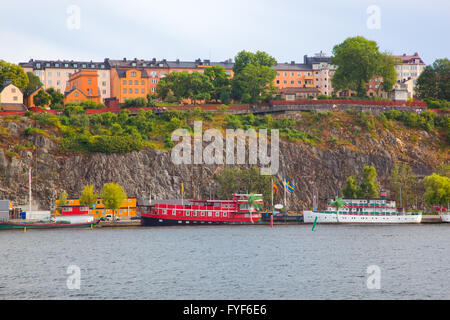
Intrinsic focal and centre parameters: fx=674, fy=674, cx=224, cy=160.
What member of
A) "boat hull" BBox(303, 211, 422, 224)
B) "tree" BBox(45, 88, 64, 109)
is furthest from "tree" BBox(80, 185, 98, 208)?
"tree" BBox(45, 88, 64, 109)

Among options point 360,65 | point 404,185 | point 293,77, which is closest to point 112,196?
point 404,185

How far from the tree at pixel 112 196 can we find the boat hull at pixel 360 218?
32.3 m

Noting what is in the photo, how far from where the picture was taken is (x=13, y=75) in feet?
495

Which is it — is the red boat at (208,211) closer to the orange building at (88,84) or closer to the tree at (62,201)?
the tree at (62,201)

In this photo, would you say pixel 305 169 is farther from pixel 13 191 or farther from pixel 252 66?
pixel 13 191

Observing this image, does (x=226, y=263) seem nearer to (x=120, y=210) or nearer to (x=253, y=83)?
(x=120, y=210)

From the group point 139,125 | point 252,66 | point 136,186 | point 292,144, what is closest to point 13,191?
point 136,186

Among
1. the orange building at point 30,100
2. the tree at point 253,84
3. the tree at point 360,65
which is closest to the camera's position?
the orange building at point 30,100

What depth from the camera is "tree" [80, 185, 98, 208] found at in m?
117

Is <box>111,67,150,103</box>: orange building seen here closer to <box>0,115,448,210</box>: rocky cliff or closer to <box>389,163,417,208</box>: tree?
<box>0,115,448,210</box>: rocky cliff

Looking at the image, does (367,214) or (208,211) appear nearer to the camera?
(208,211)

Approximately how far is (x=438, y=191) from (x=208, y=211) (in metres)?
41.0

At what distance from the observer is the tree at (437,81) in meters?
171

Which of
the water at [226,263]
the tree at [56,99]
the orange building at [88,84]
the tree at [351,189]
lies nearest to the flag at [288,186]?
the tree at [351,189]
